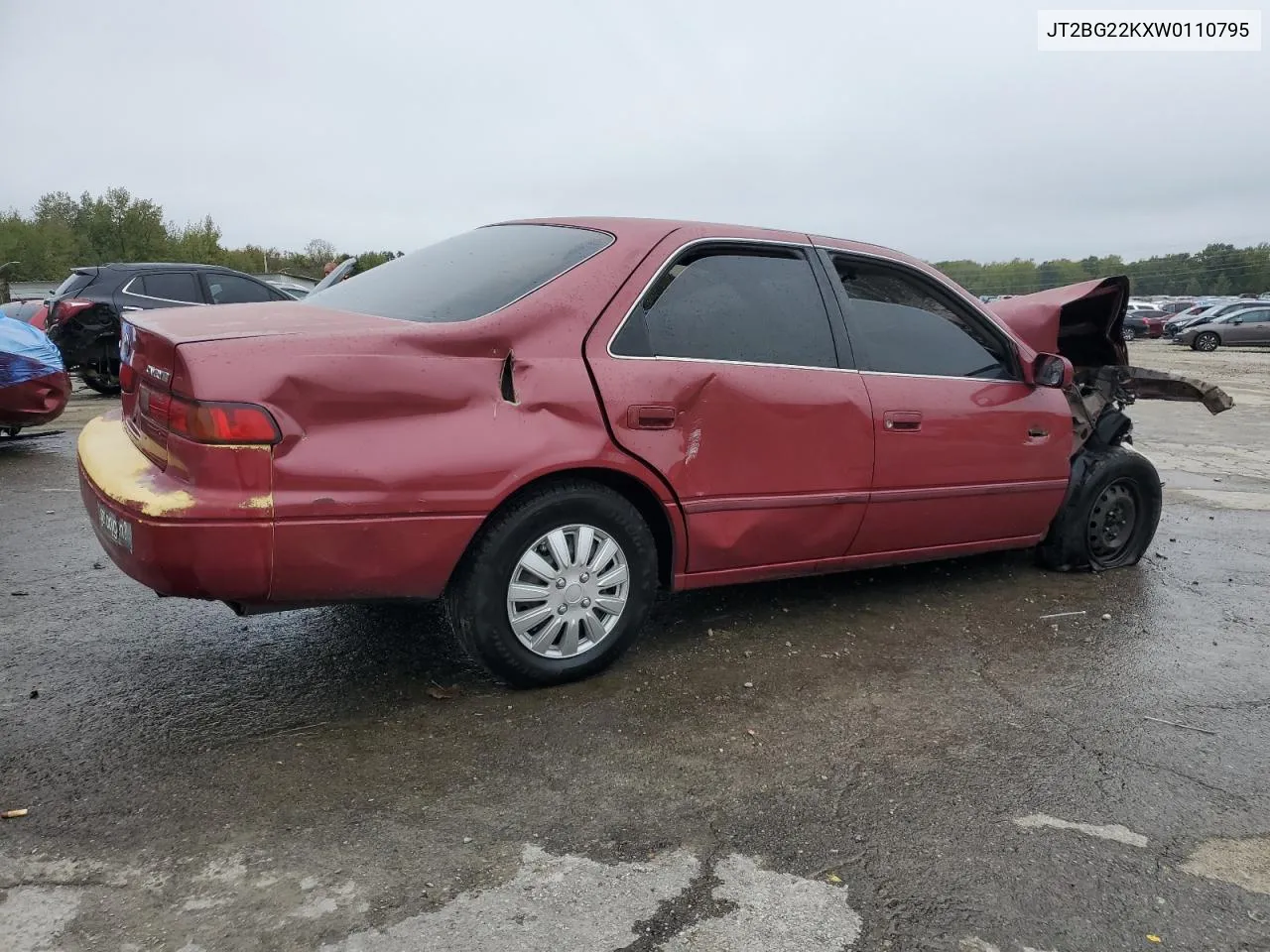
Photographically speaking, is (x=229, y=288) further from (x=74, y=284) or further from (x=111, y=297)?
(x=74, y=284)

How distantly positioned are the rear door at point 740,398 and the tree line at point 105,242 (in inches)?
2265

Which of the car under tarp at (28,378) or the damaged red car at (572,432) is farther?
the car under tarp at (28,378)

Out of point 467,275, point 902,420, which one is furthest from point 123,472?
point 902,420

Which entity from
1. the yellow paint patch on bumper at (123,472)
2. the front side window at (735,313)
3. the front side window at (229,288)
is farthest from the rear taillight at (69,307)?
the front side window at (735,313)

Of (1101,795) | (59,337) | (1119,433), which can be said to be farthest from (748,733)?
(59,337)

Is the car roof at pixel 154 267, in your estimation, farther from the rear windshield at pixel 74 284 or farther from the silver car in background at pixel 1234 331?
the silver car in background at pixel 1234 331

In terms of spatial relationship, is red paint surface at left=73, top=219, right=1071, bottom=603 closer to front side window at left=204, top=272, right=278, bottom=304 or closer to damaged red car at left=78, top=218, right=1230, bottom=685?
damaged red car at left=78, top=218, right=1230, bottom=685

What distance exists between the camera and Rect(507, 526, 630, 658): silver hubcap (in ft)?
10.4

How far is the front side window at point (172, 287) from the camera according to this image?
1195 cm

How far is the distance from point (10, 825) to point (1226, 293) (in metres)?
92.5

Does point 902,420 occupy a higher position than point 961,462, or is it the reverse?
point 902,420

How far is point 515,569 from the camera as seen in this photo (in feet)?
10.2

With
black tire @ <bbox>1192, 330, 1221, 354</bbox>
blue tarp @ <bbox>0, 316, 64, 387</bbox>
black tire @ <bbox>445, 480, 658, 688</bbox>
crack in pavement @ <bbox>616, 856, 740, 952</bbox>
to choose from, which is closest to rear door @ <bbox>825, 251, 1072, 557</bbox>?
black tire @ <bbox>445, 480, 658, 688</bbox>

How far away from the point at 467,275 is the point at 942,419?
6.69 feet
